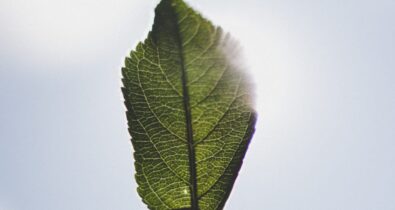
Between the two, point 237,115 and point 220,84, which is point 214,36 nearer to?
point 220,84

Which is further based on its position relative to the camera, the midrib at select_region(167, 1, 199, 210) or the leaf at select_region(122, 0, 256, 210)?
the midrib at select_region(167, 1, 199, 210)

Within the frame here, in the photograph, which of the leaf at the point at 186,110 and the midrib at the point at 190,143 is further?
the midrib at the point at 190,143

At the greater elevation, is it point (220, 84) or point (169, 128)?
point (220, 84)

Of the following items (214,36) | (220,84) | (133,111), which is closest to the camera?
(214,36)

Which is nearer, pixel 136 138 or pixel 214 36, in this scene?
pixel 214 36

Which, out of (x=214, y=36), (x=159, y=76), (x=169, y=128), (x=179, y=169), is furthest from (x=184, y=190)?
(x=214, y=36)

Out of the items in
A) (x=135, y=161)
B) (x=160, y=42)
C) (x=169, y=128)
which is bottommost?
(x=135, y=161)

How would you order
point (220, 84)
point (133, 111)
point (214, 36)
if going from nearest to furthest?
1. point (214, 36)
2. point (220, 84)
3. point (133, 111)
